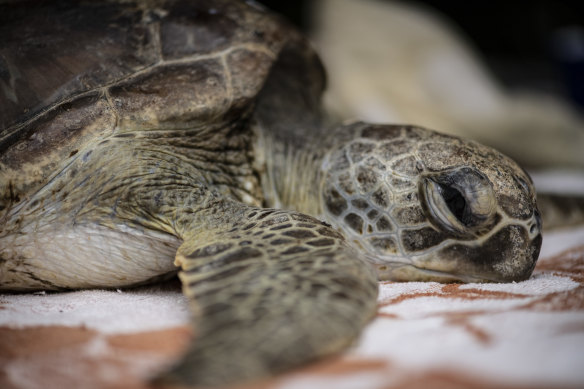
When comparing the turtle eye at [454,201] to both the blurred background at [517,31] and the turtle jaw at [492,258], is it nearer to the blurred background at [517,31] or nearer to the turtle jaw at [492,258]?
the turtle jaw at [492,258]

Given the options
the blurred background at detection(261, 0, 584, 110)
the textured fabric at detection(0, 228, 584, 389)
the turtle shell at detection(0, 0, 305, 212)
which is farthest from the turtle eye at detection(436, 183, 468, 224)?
the blurred background at detection(261, 0, 584, 110)

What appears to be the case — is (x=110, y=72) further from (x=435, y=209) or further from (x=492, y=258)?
(x=492, y=258)

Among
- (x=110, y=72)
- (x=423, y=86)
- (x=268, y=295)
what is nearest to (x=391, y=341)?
(x=268, y=295)

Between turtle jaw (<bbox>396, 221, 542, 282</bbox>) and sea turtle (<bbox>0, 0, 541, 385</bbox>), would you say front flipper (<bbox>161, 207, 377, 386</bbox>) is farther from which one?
turtle jaw (<bbox>396, 221, 542, 282</bbox>)

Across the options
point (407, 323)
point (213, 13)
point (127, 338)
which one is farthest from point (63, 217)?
point (407, 323)

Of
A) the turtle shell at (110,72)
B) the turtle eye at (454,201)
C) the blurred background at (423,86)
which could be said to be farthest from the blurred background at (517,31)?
the turtle eye at (454,201)
